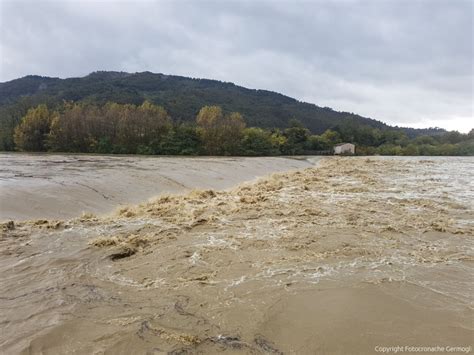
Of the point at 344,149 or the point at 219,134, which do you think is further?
the point at 344,149

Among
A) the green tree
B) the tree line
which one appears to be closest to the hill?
the tree line

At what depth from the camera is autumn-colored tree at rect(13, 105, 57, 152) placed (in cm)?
5650

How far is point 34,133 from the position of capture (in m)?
56.5

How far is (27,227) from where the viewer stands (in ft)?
27.8

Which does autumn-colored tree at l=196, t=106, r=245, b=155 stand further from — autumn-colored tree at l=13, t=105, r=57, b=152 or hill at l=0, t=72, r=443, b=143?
hill at l=0, t=72, r=443, b=143

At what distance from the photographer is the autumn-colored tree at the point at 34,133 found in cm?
5650

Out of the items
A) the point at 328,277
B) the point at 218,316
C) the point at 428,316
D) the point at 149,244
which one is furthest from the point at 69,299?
the point at 428,316

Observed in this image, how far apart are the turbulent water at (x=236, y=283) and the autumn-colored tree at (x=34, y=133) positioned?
54471 mm

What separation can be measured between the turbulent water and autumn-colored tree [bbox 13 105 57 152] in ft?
179

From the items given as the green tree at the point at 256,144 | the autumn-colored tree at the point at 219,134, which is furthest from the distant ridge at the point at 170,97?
the green tree at the point at 256,144

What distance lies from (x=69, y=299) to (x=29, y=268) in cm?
177

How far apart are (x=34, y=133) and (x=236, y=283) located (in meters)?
60.8

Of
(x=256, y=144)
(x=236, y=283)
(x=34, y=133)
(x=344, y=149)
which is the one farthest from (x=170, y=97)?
(x=236, y=283)

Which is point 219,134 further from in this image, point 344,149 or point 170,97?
point 170,97
